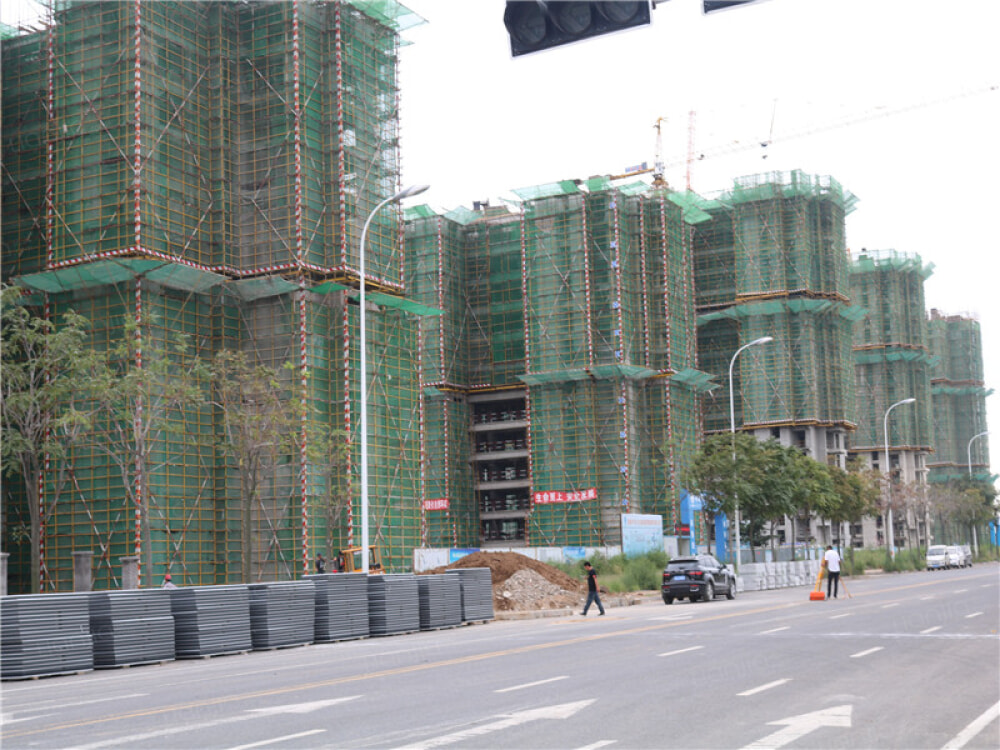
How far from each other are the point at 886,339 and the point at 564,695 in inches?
5619

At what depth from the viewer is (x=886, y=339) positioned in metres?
148

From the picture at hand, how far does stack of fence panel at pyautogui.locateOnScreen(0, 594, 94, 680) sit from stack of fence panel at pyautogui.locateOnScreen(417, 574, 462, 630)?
35.6 ft

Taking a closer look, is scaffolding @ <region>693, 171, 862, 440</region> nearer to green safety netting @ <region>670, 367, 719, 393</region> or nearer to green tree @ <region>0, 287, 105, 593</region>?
green safety netting @ <region>670, 367, 719, 393</region>

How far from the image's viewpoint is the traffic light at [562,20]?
9.31 meters

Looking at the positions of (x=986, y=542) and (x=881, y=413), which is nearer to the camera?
(x=881, y=413)

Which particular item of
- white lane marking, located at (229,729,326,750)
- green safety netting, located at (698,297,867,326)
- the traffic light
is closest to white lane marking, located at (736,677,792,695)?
white lane marking, located at (229,729,326,750)

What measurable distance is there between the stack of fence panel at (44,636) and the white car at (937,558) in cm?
7417

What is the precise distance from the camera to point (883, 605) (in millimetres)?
33094

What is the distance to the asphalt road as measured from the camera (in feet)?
35.6

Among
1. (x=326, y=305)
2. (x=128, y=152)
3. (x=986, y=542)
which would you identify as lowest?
(x=986, y=542)

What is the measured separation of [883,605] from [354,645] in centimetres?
1579

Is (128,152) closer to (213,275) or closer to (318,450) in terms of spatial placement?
(213,275)

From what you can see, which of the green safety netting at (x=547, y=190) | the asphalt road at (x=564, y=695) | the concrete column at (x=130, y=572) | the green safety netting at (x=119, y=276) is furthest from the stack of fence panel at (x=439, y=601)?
the green safety netting at (x=547, y=190)

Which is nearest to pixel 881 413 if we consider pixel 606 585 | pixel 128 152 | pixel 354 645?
pixel 606 585
